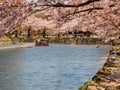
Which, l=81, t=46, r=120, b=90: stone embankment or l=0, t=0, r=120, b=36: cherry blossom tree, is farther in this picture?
l=81, t=46, r=120, b=90: stone embankment

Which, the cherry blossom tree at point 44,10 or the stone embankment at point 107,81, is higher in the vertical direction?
the cherry blossom tree at point 44,10

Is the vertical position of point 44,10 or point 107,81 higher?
point 44,10

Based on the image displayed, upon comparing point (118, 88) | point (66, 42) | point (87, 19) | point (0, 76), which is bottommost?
point (66, 42)

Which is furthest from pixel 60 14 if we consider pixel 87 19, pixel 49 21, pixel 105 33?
pixel 105 33

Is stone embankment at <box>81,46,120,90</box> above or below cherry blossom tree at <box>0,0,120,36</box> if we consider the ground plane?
below

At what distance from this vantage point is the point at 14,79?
3225 cm

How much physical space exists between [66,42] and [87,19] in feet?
367

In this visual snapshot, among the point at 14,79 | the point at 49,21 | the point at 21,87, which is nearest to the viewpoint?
the point at 49,21

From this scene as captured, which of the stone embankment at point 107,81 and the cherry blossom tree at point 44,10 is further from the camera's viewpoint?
the stone embankment at point 107,81

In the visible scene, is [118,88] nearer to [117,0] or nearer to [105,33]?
[117,0]

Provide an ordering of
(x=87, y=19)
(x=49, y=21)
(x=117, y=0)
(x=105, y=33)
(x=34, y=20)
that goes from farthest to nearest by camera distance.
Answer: (x=105, y=33), (x=87, y=19), (x=49, y=21), (x=34, y=20), (x=117, y=0)

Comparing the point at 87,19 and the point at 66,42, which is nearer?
the point at 87,19

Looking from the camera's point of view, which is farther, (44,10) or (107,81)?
(107,81)

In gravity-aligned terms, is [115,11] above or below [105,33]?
above
